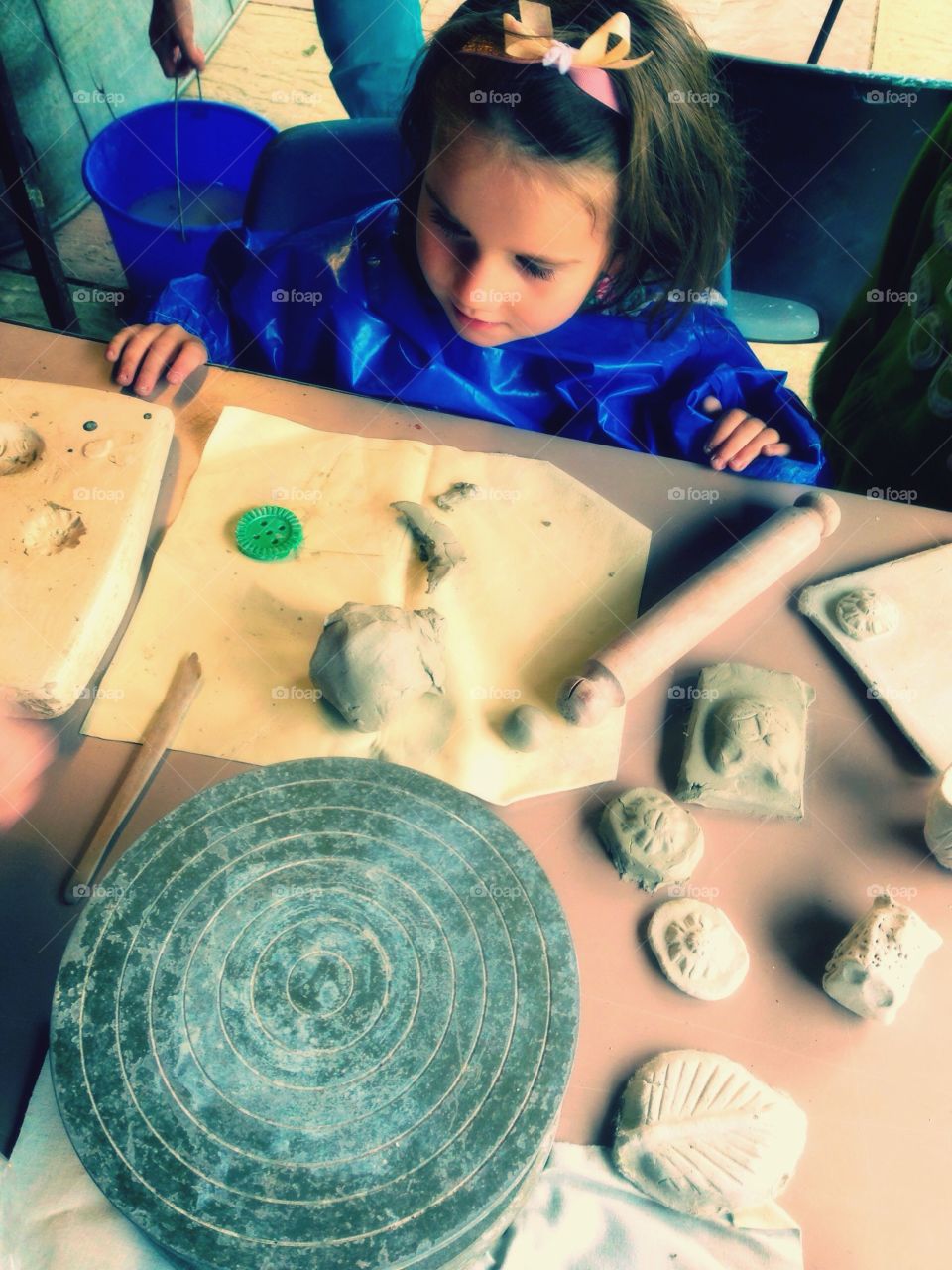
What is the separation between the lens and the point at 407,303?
1323 millimetres

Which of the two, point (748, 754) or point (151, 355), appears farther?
point (151, 355)

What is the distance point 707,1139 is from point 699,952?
15 centimetres

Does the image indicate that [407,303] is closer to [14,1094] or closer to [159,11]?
[159,11]

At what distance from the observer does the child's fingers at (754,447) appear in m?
1.19

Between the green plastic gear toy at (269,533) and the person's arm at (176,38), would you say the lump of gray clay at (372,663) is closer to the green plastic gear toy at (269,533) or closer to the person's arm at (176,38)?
the green plastic gear toy at (269,533)

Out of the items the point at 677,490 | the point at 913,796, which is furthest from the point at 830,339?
the point at 913,796

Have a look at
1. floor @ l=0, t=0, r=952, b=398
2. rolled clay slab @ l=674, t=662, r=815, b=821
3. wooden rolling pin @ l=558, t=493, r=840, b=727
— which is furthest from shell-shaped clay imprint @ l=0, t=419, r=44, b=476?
floor @ l=0, t=0, r=952, b=398

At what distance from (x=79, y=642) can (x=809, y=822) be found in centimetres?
76

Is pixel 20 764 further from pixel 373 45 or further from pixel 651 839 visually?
pixel 373 45

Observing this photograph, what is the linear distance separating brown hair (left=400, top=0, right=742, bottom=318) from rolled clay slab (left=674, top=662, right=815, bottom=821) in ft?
2.00

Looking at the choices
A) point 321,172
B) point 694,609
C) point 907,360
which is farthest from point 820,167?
point 694,609

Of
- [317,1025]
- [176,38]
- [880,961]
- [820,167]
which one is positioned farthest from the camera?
[176,38]

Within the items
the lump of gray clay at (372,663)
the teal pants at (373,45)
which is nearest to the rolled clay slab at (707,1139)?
the lump of gray clay at (372,663)

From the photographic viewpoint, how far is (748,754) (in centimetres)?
91
